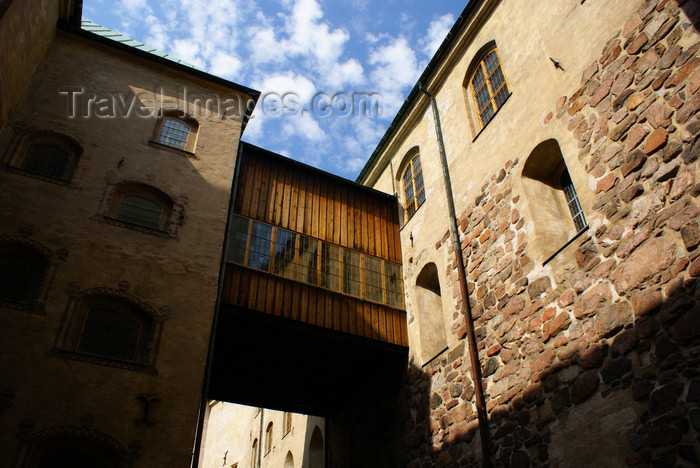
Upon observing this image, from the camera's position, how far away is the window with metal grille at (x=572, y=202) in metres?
7.59

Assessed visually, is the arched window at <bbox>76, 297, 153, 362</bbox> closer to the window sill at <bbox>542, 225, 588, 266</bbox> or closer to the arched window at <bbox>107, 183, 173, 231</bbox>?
the arched window at <bbox>107, 183, 173, 231</bbox>

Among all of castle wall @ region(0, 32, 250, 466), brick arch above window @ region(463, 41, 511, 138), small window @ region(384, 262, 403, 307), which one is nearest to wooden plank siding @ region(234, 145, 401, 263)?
small window @ region(384, 262, 403, 307)

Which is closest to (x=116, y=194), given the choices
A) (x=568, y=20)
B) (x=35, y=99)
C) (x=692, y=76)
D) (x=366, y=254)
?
(x=35, y=99)

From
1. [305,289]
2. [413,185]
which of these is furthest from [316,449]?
[413,185]

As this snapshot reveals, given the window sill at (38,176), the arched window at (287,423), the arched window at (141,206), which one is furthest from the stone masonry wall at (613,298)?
the arched window at (287,423)

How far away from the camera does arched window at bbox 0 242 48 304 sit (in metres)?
7.63

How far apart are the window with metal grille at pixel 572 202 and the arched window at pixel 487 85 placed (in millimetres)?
2094

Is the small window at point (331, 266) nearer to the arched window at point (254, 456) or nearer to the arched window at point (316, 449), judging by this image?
the arched window at point (316, 449)

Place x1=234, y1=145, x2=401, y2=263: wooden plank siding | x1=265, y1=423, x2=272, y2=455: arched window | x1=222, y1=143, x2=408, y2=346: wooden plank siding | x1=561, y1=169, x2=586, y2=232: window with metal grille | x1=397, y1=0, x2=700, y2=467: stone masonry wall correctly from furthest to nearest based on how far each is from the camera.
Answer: x1=265, y1=423, x2=272, y2=455: arched window < x1=234, y1=145, x2=401, y2=263: wooden plank siding < x1=222, y1=143, x2=408, y2=346: wooden plank siding < x1=561, y1=169, x2=586, y2=232: window with metal grille < x1=397, y1=0, x2=700, y2=467: stone masonry wall

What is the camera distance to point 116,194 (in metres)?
9.31

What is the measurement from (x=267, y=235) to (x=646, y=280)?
675cm

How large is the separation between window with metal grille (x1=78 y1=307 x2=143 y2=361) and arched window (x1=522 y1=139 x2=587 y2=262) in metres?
6.35

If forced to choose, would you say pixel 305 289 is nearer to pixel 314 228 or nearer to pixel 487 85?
pixel 314 228

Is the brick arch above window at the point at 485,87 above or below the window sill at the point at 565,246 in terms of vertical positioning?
above
